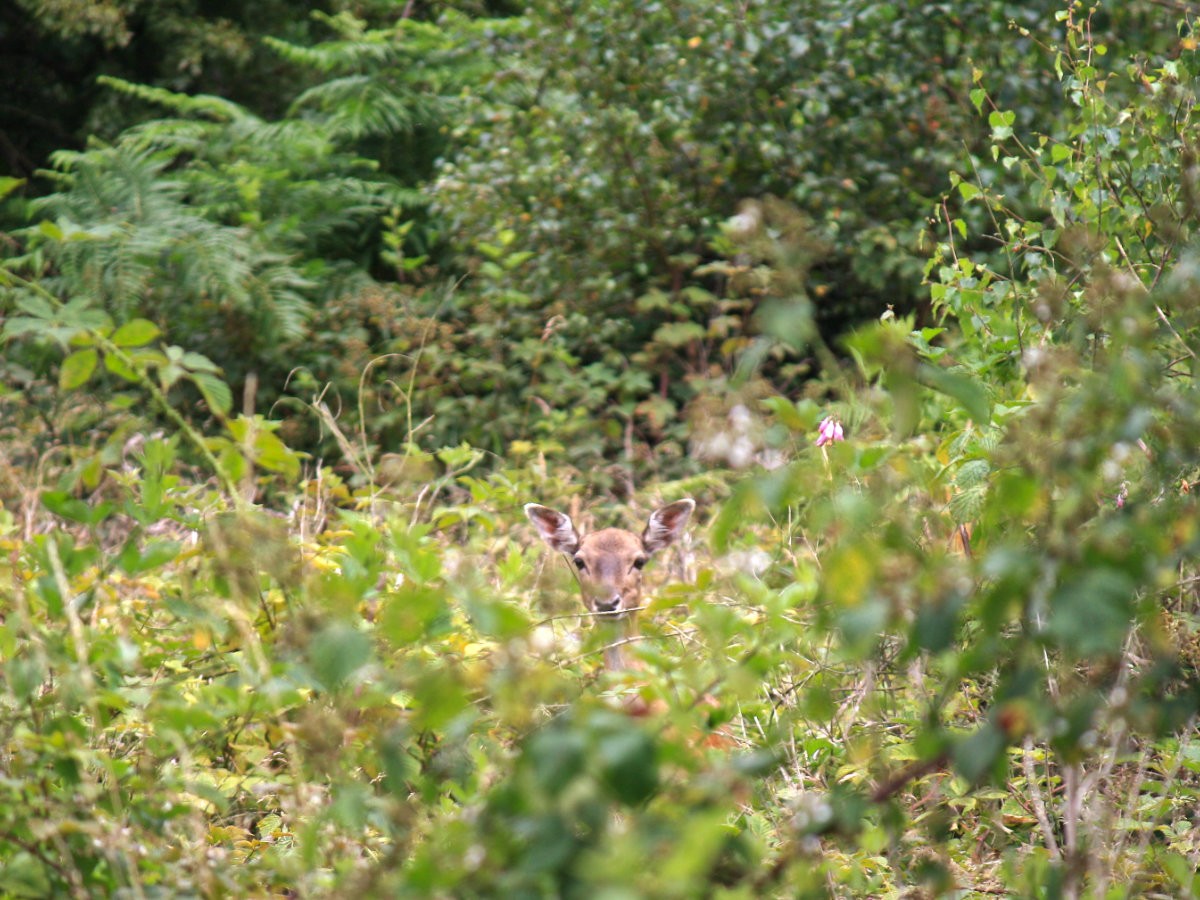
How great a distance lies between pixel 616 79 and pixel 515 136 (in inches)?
34.3

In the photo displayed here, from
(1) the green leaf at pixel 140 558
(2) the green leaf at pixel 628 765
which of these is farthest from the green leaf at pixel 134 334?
(2) the green leaf at pixel 628 765

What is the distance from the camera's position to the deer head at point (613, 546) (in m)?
5.46

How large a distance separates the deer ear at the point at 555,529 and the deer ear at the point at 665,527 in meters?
0.29

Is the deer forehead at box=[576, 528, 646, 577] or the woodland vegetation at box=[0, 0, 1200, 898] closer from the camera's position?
the woodland vegetation at box=[0, 0, 1200, 898]

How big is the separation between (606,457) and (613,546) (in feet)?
10.3

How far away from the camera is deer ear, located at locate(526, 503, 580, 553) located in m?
5.62

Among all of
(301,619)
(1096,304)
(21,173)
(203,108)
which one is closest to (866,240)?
(203,108)

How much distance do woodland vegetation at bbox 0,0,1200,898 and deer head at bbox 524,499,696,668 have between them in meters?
0.18

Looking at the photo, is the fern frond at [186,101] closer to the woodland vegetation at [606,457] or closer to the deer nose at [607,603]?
the woodland vegetation at [606,457]

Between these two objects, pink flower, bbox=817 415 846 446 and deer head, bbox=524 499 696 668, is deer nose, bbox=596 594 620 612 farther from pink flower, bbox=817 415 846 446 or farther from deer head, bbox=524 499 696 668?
pink flower, bbox=817 415 846 446

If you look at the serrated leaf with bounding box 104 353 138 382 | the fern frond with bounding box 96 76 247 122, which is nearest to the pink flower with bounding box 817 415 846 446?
the serrated leaf with bounding box 104 353 138 382

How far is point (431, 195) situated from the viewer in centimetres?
966

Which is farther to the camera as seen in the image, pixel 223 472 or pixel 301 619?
pixel 223 472

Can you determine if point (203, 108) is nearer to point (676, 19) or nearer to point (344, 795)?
point (676, 19)
